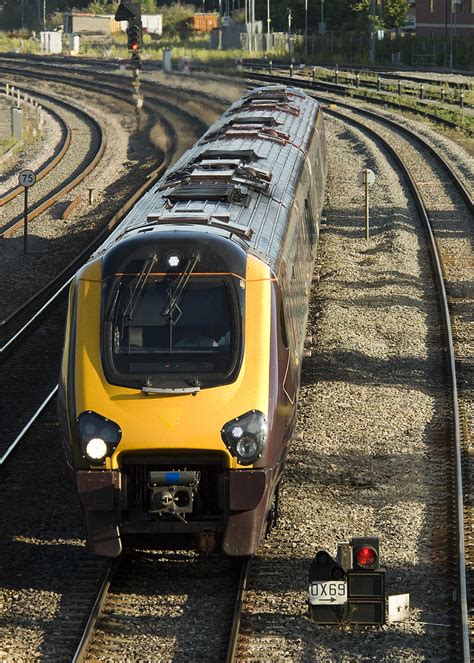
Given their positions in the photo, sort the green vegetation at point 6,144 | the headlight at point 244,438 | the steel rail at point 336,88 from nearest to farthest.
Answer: the headlight at point 244,438 < the green vegetation at point 6,144 < the steel rail at point 336,88

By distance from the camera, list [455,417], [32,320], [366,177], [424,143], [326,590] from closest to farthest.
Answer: [326,590] → [455,417] → [32,320] → [366,177] → [424,143]

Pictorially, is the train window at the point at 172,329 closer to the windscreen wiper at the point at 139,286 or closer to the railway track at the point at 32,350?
the windscreen wiper at the point at 139,286

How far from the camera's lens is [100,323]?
10219 mm

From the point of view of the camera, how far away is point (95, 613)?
31.1ft

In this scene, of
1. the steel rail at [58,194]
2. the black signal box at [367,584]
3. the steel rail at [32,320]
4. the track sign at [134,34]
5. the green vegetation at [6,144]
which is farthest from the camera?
the green vegetation at [6,144]

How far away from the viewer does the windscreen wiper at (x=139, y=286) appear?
10.2 m

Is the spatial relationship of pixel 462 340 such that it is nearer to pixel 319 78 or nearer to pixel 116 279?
pixel 116 279

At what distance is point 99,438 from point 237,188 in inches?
146

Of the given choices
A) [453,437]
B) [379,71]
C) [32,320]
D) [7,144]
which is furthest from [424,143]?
[379,71]

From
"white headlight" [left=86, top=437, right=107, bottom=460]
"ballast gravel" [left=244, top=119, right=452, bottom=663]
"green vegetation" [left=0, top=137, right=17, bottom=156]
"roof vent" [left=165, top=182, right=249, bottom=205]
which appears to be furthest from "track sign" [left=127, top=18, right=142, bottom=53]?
"white headlight" [left=86, top=437, right=107, bottom=460]

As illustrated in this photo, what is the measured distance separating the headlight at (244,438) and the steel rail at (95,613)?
4.66 feet

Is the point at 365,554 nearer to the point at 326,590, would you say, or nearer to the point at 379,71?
the point at 326,590

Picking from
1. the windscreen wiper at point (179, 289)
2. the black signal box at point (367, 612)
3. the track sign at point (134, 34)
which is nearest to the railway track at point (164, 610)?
the black signal box at point (367, 612)

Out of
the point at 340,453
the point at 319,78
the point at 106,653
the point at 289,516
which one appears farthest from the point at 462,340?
the point at 319,78
